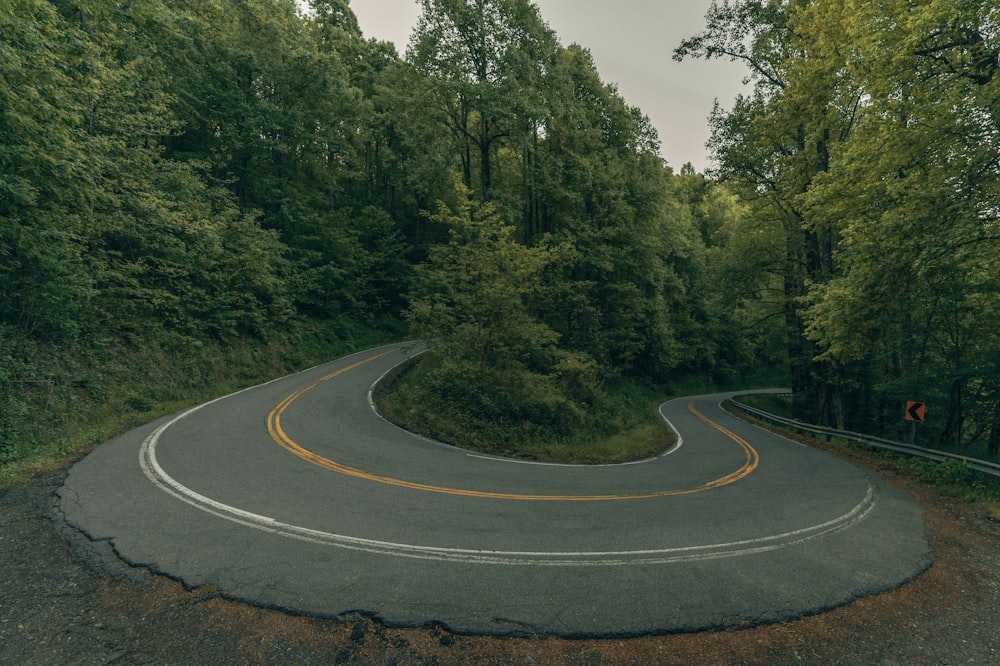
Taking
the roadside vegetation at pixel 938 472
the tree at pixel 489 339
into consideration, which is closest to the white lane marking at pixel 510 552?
the roadside vegetation at pixel 938 472

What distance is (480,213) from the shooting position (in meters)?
16.2

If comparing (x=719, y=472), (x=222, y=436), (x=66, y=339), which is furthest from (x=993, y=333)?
(x=66, y=339)

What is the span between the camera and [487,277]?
1566 cm

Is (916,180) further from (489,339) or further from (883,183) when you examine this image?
(489,339)

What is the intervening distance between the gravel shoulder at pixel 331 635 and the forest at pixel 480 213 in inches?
277

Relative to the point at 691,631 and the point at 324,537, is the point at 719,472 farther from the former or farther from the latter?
the point at 324,537

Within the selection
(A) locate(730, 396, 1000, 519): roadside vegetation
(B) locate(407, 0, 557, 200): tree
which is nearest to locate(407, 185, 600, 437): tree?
(B) locate(407, 0, 557, 200): tree

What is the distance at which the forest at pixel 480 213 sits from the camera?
33.1 feet

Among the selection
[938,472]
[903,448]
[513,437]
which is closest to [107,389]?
[513,437]

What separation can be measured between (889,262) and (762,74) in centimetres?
1206

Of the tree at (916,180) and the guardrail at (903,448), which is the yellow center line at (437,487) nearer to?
the guardrail at (903,448)

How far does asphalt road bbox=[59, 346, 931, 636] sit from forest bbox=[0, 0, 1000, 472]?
4166mm

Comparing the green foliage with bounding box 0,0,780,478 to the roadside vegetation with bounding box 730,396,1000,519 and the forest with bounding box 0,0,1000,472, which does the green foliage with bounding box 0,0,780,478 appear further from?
the roadside vegetation with bounding box 730,396,1000,519

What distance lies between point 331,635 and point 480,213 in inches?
569
